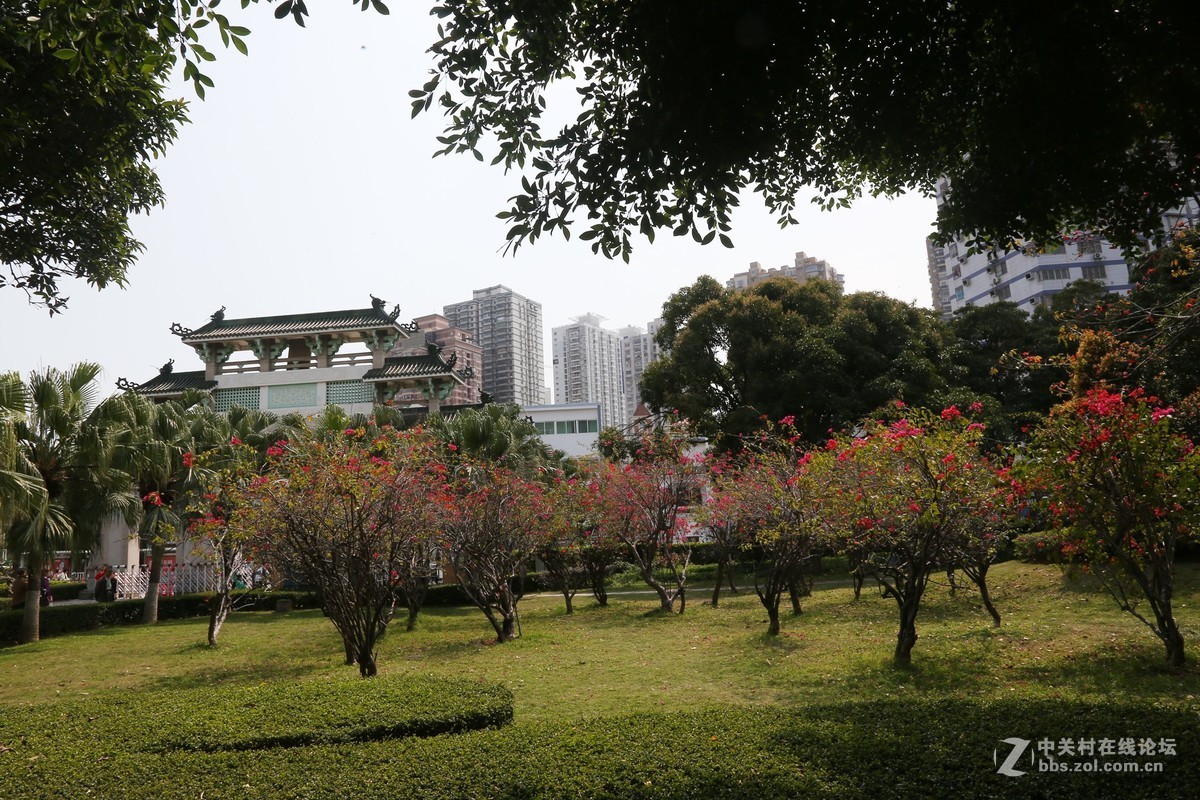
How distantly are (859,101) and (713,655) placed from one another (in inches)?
303

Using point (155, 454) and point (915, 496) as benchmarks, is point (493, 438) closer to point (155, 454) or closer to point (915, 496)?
point (155, 454)

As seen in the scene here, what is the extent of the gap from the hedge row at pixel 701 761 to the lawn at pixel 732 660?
0.28 feet

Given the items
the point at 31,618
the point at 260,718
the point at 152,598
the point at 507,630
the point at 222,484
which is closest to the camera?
the point at 260,718

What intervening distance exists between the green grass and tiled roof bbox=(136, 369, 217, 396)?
14604mm

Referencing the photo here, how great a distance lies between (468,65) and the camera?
18.0 feet

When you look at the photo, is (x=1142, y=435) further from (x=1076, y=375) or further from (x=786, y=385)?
(x=786, y=385)

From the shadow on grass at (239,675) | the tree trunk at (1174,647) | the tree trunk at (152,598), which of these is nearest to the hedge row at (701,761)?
the tree trunk at (1174,647)

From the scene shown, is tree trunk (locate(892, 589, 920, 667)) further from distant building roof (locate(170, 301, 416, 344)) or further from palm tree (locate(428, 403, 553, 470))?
distant building roof (locate(170, 301, 416, 344))

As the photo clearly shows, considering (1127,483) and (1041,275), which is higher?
(1041,275)

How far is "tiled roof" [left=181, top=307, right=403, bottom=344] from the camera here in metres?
29.5

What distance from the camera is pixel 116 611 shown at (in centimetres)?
1880

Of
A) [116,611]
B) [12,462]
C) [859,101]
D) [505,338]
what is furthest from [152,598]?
[505,338]

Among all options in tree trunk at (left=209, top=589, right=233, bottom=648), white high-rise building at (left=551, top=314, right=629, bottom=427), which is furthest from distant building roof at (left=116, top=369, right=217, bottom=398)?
white high-rise building at (left=551, top=314, right=629, bottom=427)

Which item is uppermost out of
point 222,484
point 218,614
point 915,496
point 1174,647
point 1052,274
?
point 1052,274
